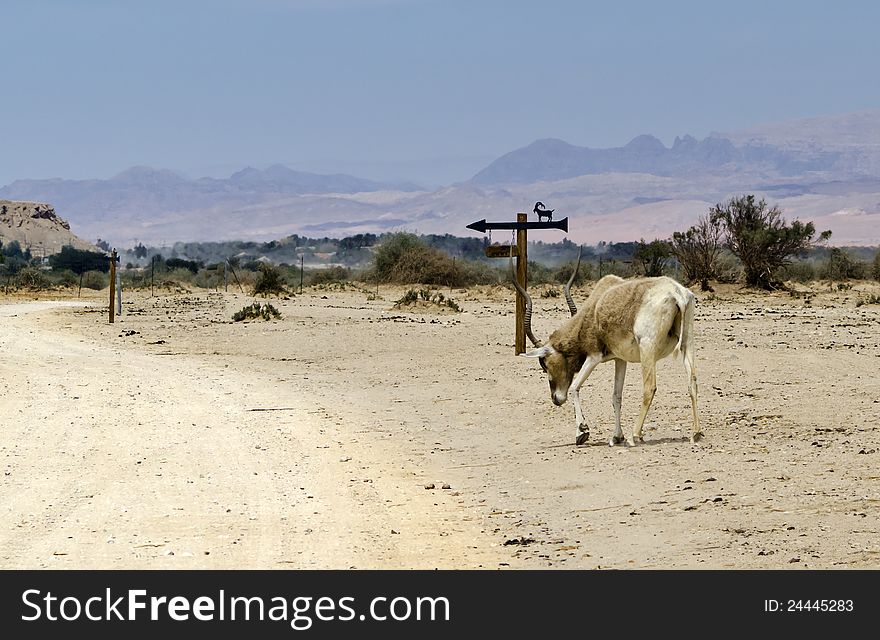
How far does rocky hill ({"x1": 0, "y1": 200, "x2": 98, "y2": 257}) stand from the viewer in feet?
542

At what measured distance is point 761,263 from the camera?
49250 mm

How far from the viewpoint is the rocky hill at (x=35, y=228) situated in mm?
165125

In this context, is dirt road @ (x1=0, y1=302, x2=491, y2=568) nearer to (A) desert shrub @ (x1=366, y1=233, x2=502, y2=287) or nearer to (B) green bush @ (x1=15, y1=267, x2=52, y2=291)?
(A) desert shrub @ (x1=366, y1=233, x2=502, y2=287)

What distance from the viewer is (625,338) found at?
13.9 m

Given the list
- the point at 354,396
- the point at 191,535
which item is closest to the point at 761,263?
the point at 354,396

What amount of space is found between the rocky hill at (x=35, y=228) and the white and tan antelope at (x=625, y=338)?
152522 millimetres

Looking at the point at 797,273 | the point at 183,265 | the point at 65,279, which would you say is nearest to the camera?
the point at 797,273

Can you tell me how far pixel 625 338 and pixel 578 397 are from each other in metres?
0.88

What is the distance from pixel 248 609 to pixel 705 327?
78.5 feet

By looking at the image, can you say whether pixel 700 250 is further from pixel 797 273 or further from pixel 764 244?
pixel 797 273

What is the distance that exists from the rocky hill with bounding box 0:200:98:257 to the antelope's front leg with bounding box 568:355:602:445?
153 metres

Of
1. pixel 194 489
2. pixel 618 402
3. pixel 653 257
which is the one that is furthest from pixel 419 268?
pixel 194 489

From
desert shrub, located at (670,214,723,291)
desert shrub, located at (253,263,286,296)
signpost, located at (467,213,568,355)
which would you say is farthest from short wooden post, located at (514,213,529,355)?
desert shrub, located at (253,263,286,296)

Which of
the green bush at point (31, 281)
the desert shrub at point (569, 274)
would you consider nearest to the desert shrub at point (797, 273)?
the desert shrub at point (569, 274)
